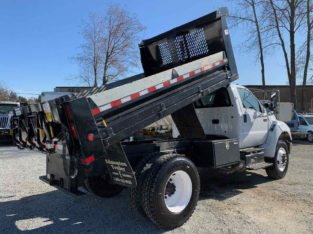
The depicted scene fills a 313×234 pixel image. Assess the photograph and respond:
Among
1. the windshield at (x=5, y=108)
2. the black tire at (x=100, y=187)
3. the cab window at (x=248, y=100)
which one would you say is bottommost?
the black tire at (x=100, y=187)

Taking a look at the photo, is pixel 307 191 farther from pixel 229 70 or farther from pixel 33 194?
pixel 33 194

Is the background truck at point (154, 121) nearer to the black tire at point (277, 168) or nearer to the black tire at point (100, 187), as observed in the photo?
the black tire at point (100, 187)

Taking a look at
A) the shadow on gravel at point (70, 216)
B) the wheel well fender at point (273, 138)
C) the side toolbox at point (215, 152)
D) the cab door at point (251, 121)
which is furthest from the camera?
the wheel well fender at point (273, 138)

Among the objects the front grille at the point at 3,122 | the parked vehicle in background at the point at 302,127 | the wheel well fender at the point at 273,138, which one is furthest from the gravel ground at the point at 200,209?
the parked vehicle in background at the point at 302,127

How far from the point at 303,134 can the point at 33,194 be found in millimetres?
15611

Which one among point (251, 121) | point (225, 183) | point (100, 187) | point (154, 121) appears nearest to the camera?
point (154, 121)

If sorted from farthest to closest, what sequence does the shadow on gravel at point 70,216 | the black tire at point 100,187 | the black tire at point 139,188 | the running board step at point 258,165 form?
the running board step at point 258,165, the black tire at point 100,187, the shadow on gravel at point 70,216, the black tire at point 139,188

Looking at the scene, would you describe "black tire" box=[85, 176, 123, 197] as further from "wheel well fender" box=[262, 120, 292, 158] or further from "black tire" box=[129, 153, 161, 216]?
"wheel well fender" box=[262, 120, 292, 158]

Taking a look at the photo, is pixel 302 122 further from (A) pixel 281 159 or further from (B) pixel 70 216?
(B) pixel 70 216

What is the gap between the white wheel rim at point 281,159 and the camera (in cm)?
668

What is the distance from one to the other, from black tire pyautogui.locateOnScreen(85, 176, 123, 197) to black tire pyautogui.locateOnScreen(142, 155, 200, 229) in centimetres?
158

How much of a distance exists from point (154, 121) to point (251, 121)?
3.06 meters

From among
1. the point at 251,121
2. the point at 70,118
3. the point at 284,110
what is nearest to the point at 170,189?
the point at 70,118

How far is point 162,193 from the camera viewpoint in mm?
3680
